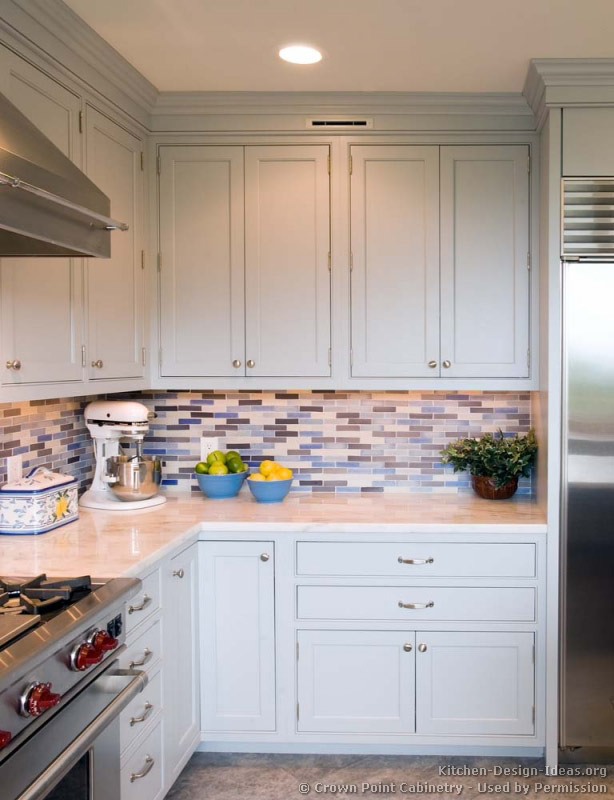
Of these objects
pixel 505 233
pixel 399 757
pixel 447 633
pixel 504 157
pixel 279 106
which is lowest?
pixel 399 757

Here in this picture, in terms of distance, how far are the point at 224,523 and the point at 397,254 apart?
1228 mm

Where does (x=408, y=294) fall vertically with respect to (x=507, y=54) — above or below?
below

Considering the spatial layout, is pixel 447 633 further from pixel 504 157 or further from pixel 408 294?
pixel 504 157

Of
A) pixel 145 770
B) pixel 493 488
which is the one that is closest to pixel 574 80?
pixel 493 488

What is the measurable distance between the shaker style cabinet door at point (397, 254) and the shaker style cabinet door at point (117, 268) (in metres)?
0.84

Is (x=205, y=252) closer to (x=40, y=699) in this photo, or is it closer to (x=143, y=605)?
(x=143, y=605)

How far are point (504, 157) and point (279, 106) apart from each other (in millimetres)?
897

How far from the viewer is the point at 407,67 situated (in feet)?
8.75

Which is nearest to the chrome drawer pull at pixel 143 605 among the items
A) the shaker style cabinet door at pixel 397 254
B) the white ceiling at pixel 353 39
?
the shaker style cabinet door at pixel 397 254

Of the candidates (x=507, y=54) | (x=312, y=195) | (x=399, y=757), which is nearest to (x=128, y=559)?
(x=399, y=757)

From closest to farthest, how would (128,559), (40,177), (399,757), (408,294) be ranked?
(40,177) → (128,559) → (399,757) → (408,294)

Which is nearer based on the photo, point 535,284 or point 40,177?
point 40,177

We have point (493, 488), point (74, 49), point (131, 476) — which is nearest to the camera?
point (74, 49)

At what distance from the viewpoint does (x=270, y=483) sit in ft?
9.82
